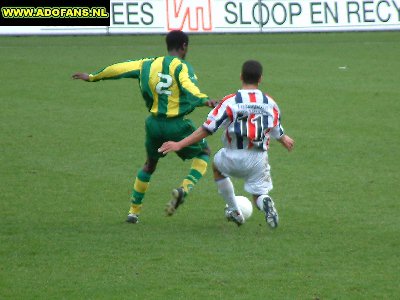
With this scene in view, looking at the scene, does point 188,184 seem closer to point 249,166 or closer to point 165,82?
point 249,166

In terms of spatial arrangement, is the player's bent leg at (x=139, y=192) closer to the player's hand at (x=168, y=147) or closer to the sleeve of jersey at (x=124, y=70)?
the sleeve of jersey at (x=124, y=70)

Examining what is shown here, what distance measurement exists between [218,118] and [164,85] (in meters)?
0.86

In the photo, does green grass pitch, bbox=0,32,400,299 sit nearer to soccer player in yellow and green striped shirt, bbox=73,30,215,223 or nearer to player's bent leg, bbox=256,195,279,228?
player's bent leg, bbox=256,195,279,228

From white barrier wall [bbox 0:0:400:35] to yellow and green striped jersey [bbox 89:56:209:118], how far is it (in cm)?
1825

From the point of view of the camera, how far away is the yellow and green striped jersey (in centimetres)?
926

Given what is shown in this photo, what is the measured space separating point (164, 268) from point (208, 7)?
20.5m

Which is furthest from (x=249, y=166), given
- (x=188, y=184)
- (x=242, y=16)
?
(x=242, y=16)

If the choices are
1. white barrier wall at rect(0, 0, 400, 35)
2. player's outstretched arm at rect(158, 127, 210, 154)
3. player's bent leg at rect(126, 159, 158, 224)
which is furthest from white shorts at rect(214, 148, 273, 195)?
white barrier wall at rect(0, 0, 400, 35)

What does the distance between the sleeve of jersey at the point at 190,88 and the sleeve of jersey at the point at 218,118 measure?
1.33ft

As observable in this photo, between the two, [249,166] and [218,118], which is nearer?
[218,118]

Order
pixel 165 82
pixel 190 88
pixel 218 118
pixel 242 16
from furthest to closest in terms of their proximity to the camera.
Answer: pixel 242 16 < pixel 165 82 < pixel 190 88 < pixel 218 118

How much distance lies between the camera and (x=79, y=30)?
28500 mm

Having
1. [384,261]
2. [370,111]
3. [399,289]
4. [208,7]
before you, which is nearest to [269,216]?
[384,261]

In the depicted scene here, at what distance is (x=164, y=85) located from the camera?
9.30 m
